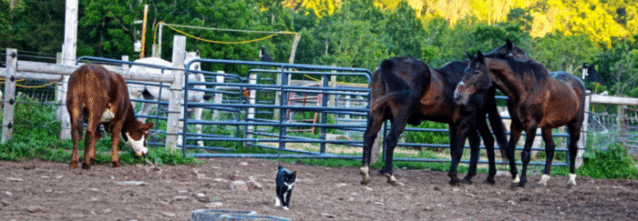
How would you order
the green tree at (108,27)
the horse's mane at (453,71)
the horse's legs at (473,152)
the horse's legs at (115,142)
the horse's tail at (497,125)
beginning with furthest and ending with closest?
1. the green tree at (108,27)
2. the horse's tail at (497,125)
3. the horse's legs at (473,152)
4. the horse's mane at (453,71)
5. the horse's legs at (115,142)

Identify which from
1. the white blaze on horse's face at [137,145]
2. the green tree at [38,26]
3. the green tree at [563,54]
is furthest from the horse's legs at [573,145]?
the green tree at [563,54]

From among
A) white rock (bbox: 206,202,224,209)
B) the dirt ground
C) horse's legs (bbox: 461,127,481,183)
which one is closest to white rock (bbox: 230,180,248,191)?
the dirt ground

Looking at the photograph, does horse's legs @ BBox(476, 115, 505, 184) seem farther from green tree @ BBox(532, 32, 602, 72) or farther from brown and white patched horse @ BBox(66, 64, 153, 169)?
green tree @ BBox(532, 32, 602, 72)

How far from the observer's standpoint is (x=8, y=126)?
26.1 feet

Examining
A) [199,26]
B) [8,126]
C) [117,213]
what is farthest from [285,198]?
[199,26]

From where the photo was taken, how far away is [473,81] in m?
7.55

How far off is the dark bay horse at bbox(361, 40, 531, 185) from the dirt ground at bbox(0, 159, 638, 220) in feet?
1.35

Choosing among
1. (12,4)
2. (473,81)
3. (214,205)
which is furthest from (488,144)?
(12,4)

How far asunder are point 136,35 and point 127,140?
30.1 meters

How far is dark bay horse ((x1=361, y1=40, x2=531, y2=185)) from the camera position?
24.7ft

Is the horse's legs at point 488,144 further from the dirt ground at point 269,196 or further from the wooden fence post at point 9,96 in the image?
the wooden fence post at point 9,96

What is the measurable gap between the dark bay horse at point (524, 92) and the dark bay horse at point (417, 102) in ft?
0.95

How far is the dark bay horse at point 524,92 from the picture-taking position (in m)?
7.63

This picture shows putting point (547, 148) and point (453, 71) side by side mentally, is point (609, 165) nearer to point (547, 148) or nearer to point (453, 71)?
point (547, 148)
